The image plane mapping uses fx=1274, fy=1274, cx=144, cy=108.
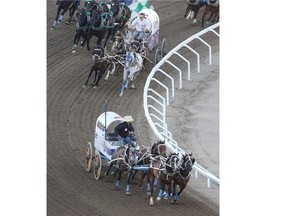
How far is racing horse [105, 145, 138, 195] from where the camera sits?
2222 centimetres

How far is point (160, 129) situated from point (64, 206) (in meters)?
4.36

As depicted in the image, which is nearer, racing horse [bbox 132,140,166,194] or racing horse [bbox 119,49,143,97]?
racing horse [bbox 132,140,166,194]

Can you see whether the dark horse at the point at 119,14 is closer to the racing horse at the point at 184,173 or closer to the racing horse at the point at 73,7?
the racing horse at the point at 73,7

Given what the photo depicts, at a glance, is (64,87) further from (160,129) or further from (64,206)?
(64,206)

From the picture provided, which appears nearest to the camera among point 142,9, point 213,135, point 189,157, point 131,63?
point 189,157

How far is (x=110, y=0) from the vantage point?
31.3m

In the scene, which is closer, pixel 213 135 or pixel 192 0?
pixel 213 135

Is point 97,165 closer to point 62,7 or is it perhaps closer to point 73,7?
point 62,7

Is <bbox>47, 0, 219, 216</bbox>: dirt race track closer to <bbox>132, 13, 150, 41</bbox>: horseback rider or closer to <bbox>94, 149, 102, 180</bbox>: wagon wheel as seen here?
<bbox>94, 149, 102, 180</bbox>: wagon wheel

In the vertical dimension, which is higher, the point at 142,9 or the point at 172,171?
the point at 172,171

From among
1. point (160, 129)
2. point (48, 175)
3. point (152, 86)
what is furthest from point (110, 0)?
point (48, 175)

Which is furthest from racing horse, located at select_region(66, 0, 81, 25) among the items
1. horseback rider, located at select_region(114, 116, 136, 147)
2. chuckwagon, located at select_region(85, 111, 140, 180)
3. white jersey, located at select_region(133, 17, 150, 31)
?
horseback rider, located at select_region(114, 116, 136, 147)

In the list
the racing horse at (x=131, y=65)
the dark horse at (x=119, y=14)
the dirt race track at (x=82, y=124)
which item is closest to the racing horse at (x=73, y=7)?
the dirt race track at (x=82, y=124)

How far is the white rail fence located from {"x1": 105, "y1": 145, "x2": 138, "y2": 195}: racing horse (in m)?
1.20
